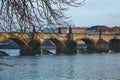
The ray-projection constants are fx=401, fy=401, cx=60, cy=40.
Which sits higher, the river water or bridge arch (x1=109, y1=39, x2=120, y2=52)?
the river water

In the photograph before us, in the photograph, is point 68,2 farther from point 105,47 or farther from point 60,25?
point 105,47

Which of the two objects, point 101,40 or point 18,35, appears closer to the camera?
point 18,35

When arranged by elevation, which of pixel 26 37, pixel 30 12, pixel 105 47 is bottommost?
pixel 105 47

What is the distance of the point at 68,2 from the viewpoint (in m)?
7.77

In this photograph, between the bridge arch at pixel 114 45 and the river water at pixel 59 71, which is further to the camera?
the bridge arch at pixel 114 45

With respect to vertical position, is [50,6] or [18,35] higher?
[50,6]

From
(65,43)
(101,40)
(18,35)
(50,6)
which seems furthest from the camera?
(101,40)

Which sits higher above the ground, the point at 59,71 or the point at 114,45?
the point at 59,71

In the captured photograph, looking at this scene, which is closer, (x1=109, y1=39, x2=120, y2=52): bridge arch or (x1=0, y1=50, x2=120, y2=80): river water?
(x1=0, y1=50, x2=120, y2=80): river water

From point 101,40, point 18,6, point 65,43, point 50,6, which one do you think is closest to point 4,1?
point 18,6

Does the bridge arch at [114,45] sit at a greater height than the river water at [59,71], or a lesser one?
lesser

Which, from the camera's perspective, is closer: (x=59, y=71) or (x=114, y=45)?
(x=59, y=71)

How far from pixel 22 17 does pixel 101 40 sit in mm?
94339

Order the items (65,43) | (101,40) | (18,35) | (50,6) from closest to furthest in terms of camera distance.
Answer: (50,6)
(18,35)
(65,43)
(101,40)
